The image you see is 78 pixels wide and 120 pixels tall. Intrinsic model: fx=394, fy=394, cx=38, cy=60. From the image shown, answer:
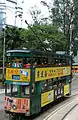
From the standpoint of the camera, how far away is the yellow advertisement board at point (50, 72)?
22.2 m

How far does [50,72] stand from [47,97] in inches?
63.8

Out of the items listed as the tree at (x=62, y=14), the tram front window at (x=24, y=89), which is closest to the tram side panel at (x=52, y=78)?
the tram front window at (x=24, y=89)

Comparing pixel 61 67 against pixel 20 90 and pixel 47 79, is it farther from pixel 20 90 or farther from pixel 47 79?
pixel 20 90

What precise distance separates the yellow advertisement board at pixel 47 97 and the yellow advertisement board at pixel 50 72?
1021 mm

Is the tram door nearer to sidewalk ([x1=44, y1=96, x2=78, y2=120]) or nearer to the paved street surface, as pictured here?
sidewalk ([x1=44, y1=96, x2=78, y2=120])

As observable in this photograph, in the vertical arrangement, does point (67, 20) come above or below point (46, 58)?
above

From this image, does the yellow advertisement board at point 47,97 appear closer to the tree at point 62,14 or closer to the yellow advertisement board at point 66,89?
the yellow advertisement board at point 66,89

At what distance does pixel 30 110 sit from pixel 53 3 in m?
55.5

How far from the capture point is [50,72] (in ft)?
82.8

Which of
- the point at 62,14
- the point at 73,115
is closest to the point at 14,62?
the point at 73,115

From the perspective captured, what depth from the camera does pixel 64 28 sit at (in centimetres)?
7375

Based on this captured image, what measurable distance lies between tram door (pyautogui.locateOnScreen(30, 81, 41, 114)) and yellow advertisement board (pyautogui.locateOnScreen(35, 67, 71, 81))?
1.43ft

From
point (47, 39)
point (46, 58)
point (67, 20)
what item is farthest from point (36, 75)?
point (67, 20)

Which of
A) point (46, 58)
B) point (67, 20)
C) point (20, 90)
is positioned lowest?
point (20, 90)
